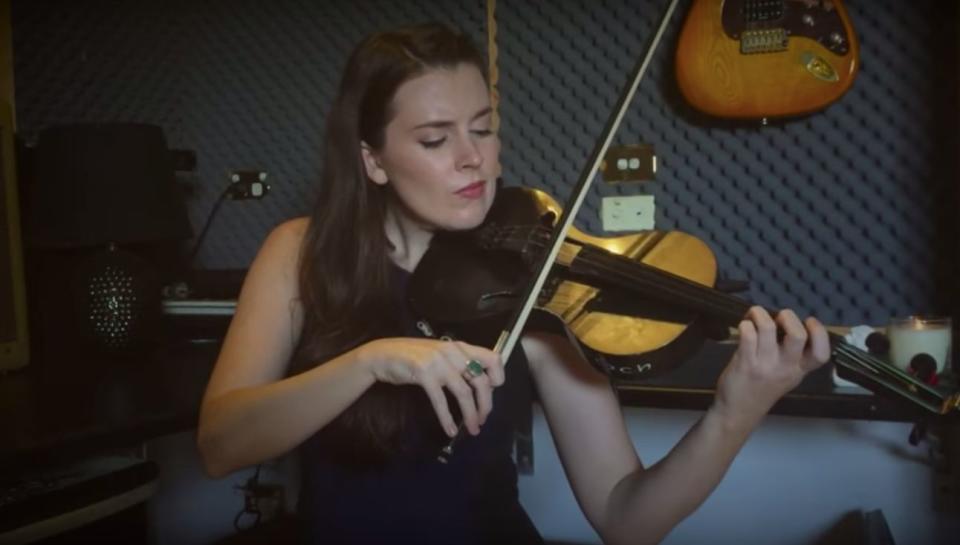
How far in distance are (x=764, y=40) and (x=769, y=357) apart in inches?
32.4

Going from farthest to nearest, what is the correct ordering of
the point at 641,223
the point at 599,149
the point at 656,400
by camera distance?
the point at 641,223 → the point at 656,400 → the point at 599,149

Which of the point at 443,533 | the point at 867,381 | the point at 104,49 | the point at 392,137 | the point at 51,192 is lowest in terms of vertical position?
the point at 443,533

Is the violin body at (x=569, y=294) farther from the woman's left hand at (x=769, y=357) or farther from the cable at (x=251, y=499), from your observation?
the cable at (x=251, y=499)

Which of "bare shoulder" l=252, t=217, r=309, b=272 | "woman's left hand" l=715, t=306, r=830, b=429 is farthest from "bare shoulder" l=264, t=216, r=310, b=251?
"woman's left hand" l=715, t=306, r=830, b=429

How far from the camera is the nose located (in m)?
1.01

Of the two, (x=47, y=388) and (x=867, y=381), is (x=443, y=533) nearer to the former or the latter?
(x=867, y=381)

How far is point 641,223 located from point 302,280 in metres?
0.84

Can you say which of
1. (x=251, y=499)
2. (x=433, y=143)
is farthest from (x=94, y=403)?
(x=251, y=499)

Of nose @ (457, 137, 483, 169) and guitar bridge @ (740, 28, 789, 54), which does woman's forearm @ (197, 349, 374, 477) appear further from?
guitar bridge @ (740, 28, 789, 54)

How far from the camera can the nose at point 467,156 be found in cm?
101

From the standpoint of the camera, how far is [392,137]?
106 cm

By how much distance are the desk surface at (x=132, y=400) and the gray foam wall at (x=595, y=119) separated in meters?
0.30

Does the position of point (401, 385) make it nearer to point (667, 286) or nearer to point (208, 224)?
point (667, 286)

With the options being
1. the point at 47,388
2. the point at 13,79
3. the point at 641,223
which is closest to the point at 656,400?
the point at 641,223
